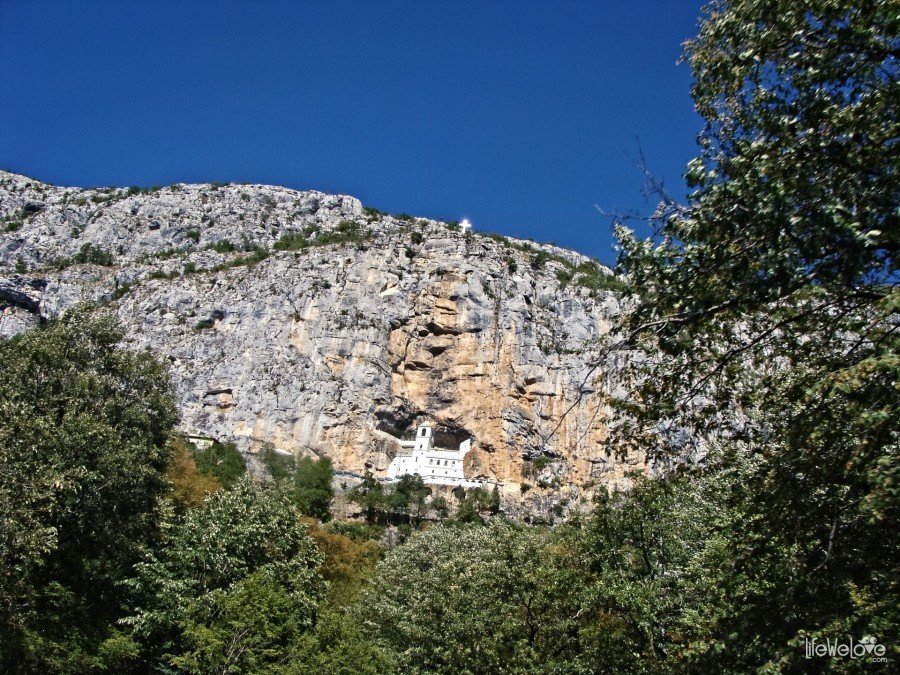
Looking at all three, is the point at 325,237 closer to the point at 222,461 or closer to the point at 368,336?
the point at 368,336

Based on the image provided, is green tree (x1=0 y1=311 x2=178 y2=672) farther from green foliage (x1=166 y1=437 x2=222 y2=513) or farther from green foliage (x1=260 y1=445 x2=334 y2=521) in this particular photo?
green foliage (x1=260 y1=445 x2=334 y2=521)

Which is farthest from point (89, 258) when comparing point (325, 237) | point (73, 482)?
point (73, 482)

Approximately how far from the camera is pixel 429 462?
83.2m

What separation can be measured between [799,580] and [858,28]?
6.00 meters

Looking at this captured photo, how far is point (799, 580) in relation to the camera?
7887 millimetres

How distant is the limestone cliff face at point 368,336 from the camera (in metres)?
81.8

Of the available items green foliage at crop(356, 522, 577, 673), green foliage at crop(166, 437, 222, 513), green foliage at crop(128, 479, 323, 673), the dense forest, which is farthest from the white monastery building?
green foliage at crop(356, 522, 577, 673)

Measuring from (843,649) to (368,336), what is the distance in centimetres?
8048

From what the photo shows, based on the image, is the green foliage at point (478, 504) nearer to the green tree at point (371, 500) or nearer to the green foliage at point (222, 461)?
the green tree at point (371, 500)

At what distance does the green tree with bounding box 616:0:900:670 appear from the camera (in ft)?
23.7

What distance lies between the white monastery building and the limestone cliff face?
1442mm

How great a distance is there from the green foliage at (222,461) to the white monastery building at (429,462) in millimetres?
17712

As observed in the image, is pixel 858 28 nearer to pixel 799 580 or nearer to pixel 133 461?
pixel 799 580

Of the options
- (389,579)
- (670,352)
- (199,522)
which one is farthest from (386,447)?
(670,352)
